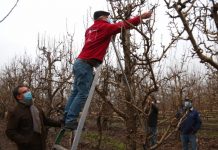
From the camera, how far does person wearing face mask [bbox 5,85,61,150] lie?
5.09m

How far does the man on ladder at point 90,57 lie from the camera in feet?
15.4

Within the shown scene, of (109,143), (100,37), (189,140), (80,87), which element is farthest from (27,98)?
(109,143)

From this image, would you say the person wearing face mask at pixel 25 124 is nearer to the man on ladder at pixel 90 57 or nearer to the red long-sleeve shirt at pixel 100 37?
the man on ladder at pixel 90 57

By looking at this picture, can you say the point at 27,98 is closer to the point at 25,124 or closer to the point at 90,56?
the point at 25,124

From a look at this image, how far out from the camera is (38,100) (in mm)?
13273

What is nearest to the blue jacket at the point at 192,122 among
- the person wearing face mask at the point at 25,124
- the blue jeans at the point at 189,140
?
the blue jeans at the point at 189,140

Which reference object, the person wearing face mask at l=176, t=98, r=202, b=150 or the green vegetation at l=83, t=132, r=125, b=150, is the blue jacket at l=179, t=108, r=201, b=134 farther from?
the green vegetation at l=83, t=132, r=125, b=150

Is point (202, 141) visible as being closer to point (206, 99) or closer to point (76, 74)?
point (206, 99)

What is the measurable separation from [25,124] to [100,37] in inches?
67.6

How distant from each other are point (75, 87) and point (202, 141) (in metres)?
11.7

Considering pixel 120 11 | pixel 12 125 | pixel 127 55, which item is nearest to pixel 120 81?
pixel 127 55

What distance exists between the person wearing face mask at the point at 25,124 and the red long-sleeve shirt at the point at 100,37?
1136mm

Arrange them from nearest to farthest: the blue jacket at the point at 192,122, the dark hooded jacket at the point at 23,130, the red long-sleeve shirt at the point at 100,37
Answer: the red long-sleeve shirt at the point at 100,37 < the dark hooded jacket at the point at 23,130 < the blue jacket at the point at 192,122

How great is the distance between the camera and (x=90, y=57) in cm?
477
